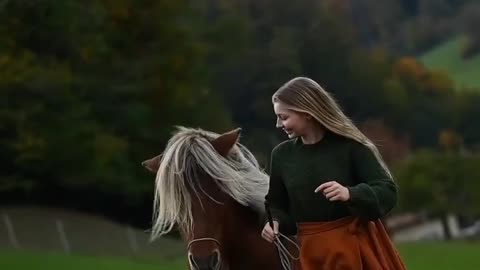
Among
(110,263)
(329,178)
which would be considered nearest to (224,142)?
(329,178)

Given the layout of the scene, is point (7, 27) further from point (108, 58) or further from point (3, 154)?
point (108, 58)

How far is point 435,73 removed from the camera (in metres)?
99.9

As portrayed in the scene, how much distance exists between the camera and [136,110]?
45344 mm

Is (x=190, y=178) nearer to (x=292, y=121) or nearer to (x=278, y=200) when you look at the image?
→ (x=278, y=200)

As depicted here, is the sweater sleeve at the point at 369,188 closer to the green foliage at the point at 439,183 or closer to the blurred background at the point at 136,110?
the blurred background at the point at 136,110

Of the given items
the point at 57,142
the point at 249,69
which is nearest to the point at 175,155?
the point at 57,142

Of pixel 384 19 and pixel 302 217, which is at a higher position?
pixel 302 217

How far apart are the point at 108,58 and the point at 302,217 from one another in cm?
4005

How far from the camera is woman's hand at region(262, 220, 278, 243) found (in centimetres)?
654

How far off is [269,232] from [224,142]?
2.35ft

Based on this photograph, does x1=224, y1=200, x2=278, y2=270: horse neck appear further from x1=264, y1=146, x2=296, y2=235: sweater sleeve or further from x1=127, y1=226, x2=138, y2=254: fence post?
x1=127, y1=226, x2=138, y2=254: fence post

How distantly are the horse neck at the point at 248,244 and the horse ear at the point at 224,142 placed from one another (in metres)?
0.29

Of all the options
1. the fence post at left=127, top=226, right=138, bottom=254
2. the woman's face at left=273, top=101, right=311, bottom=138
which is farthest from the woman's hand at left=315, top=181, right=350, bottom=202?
the fence post at left=127, top=226, right=138, bottom=254

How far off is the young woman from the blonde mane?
2.20ft
